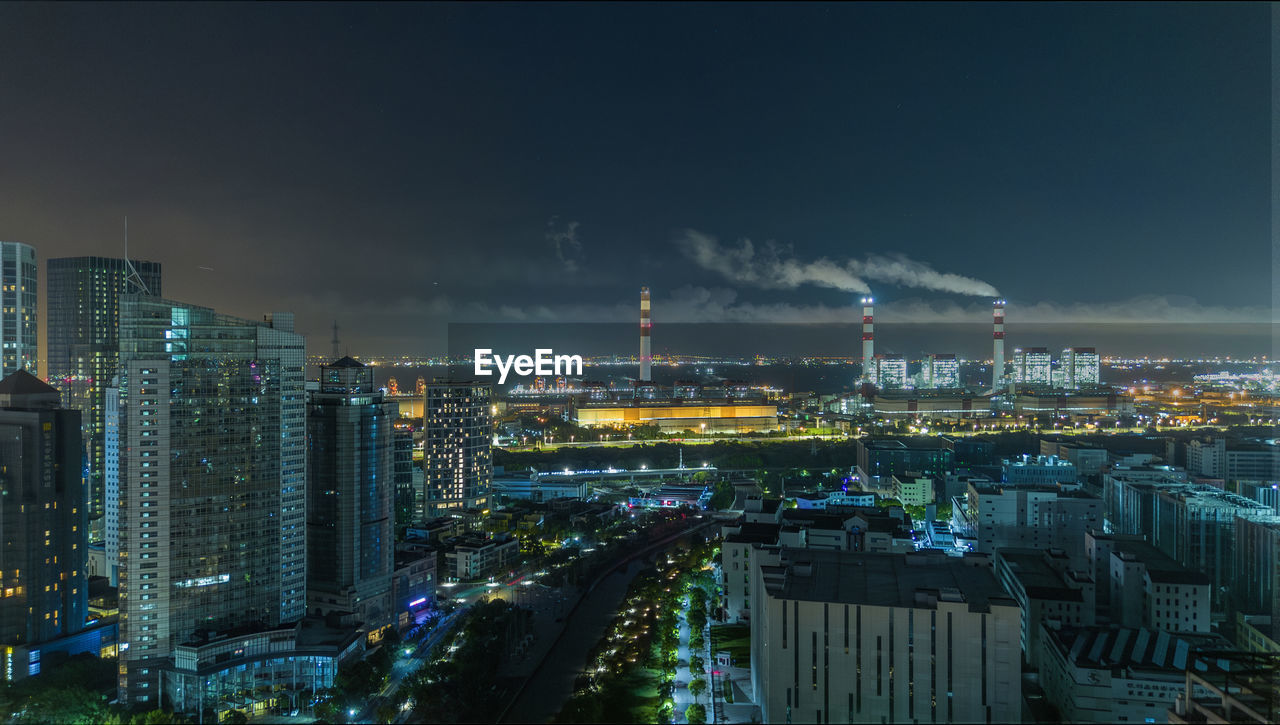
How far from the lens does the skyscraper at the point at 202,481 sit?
7.48 metres

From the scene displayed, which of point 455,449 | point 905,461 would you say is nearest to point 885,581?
point 455,449

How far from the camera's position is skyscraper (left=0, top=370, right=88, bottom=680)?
318 inches

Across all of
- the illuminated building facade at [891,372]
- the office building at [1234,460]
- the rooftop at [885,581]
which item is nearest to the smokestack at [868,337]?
the illuminated building facade at [891,372]

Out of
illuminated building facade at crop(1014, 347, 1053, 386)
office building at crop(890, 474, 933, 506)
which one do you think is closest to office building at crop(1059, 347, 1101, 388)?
illuminated building facade at crop(1014, 347, 1053, 386)

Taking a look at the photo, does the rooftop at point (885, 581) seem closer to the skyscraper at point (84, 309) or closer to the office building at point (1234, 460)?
A: the office building at point (1234, 460)

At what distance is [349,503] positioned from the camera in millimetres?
9414

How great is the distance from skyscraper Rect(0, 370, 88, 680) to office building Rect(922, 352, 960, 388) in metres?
33.8

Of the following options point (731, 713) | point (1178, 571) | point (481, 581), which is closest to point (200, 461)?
point (481, 581)

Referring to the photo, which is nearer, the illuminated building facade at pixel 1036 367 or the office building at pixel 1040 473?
the office building at pixel 1040 473

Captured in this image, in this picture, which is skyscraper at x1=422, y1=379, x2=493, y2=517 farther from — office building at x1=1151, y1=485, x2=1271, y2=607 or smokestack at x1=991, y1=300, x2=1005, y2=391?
smokestack at x1=991, y1=300, x2=1005, y2=391

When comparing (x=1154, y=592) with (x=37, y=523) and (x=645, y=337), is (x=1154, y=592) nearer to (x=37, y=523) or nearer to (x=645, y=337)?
(x=37, y=523)

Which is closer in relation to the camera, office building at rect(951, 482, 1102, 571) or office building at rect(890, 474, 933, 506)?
office building at rect(951, 482, 1102, 571)

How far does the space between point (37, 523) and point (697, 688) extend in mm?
7063

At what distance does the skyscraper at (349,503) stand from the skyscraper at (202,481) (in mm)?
654
